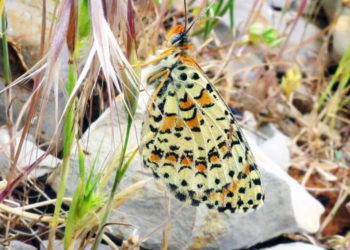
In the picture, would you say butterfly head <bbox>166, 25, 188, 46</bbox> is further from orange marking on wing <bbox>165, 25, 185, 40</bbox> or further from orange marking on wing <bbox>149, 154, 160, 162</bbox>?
orange marking on wing <bbox>149, 154, 160, 162</bbox>

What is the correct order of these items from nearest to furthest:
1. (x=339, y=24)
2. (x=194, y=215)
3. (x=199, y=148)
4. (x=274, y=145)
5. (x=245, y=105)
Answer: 1. (x=199, y=148)
2. (x=194, y=215)
3. (x=274, y=145)
4. (x=245, y=105)
5. (x=339, y=24)

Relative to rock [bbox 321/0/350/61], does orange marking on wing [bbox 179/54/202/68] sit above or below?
above

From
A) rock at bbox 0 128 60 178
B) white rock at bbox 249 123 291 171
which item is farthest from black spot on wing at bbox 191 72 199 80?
white rock at bbox 249 123 291 171

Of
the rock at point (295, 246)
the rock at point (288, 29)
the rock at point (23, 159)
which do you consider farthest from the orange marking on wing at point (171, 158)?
the rock at point (288, 29)

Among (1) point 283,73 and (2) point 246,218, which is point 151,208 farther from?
(1) point 283,73

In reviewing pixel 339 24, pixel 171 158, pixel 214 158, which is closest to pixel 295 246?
pixel 214 158

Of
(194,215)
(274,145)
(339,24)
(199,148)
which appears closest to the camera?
(199,148)

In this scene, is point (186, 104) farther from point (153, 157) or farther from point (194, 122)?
point (153, 157)
